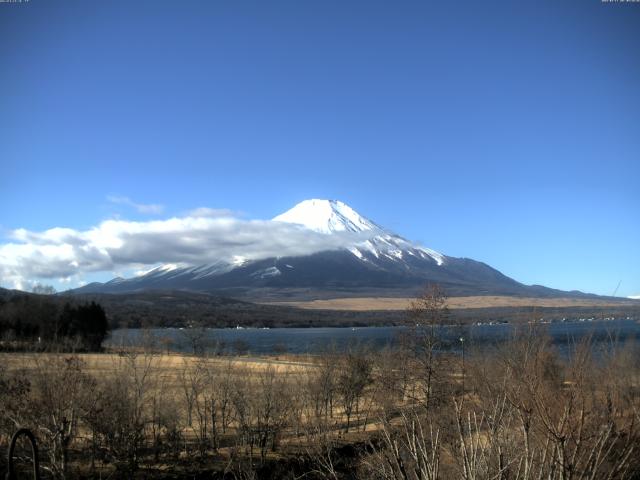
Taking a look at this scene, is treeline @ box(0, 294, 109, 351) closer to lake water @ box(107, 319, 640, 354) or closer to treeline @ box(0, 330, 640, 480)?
lake water @ box(107, 319, 640, 354)

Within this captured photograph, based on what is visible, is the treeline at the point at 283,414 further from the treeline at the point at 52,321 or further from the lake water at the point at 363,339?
the treeline at the point at 52,321

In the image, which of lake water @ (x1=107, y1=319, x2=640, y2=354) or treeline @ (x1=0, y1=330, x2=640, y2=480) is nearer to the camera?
treeline @ (x1=0, y1=330, x2=640, y2=480)

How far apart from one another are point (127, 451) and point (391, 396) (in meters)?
13.3

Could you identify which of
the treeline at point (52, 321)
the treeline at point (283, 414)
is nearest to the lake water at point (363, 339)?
the treeline at point (283, 414)

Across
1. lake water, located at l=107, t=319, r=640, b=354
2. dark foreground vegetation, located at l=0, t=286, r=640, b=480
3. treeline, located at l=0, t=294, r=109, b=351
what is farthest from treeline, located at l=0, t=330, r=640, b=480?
treeline, located at l=0, t=294, r=109, b=351

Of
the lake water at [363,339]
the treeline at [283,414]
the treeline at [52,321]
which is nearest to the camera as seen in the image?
the treeline at [283,414]

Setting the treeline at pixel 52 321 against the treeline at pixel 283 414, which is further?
the treeline at pixel 52 321

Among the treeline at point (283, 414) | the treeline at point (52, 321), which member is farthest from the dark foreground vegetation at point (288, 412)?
the treeline at point (52, 321)

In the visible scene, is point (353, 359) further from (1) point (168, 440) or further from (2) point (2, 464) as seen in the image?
(2) point (2, 464)

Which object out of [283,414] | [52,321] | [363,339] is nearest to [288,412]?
[283,414]

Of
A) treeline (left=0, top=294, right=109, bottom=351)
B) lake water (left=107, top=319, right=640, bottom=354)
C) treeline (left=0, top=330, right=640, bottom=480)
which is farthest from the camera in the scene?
treeline (left=0, top=294, right=109, bottom=351)

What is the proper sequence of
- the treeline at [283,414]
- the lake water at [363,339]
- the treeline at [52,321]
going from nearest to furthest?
the treeline at [283,414]
the lake water at [363,339]
the treeline at [52,321]

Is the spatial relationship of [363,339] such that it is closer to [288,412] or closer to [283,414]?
[288,412]

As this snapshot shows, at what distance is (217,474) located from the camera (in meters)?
23.1
